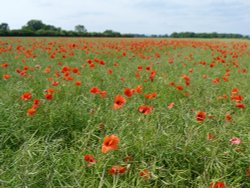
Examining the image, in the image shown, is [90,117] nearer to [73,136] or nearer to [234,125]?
[73,136]

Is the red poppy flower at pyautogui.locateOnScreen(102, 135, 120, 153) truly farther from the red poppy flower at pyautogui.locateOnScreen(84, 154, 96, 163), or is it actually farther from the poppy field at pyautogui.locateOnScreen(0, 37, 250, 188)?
the red poppy flower at pyautogui.locateOnScreen(84, 154, 96, 163)

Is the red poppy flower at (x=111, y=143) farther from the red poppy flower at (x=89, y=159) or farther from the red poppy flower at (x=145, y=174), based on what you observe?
the red poppy flower at (x=145, y=174)

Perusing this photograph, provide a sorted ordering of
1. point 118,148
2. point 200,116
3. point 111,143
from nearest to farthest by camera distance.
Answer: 1. point 111,143
2. point 118,148
3. point 200,116

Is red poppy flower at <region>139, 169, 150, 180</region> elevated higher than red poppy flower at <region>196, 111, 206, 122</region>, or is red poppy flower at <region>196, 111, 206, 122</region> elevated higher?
red poppy flower at <region>196, 111, 206, 122</region>

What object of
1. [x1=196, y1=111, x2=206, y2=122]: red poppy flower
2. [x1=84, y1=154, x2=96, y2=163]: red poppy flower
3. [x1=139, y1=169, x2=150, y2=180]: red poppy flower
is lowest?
[x1=139, y1=169, x2=150, y2=180]: red poppy flower

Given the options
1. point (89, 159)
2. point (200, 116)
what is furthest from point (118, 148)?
point (200, 116)

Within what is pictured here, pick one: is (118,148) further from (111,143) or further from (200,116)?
(200,116)

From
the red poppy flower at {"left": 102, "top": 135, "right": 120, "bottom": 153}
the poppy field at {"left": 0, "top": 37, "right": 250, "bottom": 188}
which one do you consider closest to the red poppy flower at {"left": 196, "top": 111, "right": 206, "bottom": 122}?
the poppy field at {"left": 0, "top": 37, "right": 250, "bottom": 188}

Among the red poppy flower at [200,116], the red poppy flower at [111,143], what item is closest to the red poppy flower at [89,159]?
the red poppy flower at [111,143]

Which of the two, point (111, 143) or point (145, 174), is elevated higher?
point (111, 143)

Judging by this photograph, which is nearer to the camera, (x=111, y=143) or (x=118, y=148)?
(x=111, y=143)

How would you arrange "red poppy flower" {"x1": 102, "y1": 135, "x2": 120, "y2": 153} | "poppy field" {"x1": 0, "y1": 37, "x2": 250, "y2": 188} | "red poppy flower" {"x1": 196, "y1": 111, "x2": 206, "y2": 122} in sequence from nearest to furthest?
"red poppy flower" {"x1": 102, "y1": 135, "x2": 120, "y2": 153} → "poppy field" {"x1": 0, "y1": 37, "x2": 250, "y2": 188} → "red poppy flower" {"x1": 196, "y1": 111, "x2": 206, "y2": 122}

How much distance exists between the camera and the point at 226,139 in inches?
108

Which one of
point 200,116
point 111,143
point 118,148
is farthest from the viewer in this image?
point 200,116
